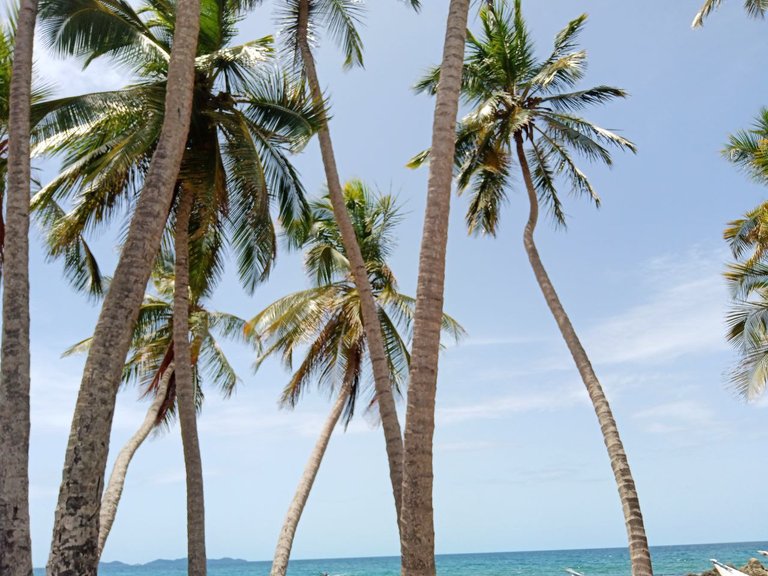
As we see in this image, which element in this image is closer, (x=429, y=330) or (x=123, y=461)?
(x=429, y=330)

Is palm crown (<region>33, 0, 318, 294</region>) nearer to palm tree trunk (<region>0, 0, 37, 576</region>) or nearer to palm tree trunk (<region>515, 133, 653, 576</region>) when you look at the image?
palm tree trunk (<region>0, 0, 37, 576</region>)

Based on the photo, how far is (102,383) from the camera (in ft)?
20.9

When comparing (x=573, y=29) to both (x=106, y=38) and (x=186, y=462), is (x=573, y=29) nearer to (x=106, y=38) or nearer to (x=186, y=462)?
(x=106, y=38)

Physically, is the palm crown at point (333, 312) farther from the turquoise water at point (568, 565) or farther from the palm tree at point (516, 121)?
the turquoise water at point (568, 565)

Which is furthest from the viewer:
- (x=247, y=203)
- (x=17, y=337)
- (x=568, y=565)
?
(x=568, y=565)

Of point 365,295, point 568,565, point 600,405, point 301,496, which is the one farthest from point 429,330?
point 568,565

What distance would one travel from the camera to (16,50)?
8.70 meters

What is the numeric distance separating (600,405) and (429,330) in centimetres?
819

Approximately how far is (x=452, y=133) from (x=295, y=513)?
485 inches

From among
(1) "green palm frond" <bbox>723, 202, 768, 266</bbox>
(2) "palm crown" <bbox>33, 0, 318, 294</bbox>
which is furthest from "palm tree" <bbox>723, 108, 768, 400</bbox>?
(2) "palm crown" <bbox>33, 0, 318, 294</bbox>

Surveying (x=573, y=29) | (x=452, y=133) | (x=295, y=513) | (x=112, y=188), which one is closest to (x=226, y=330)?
(x=295, y=513)

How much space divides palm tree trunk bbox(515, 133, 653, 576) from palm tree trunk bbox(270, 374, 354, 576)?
6.34 metres

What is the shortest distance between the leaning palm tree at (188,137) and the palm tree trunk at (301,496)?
18.1 ft

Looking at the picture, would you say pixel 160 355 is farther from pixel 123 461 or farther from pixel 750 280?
pixel 750 280
